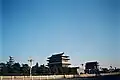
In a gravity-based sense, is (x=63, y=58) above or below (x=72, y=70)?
above

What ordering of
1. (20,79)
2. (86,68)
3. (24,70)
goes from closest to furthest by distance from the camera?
(20,79)
(24,70)
(86,68)

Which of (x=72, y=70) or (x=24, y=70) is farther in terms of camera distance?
(x=72, y=70)

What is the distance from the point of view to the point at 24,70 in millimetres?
16516

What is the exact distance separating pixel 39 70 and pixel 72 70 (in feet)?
10.5

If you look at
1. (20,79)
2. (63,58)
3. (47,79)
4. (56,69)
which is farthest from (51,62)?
(20,79)

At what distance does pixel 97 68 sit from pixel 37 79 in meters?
13.1

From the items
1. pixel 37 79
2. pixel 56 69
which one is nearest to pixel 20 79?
pixel 37 79

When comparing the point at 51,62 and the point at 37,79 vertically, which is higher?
the point at 51,62

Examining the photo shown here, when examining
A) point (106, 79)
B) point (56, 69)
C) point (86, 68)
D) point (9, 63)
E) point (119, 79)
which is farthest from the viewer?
point (86, 68)

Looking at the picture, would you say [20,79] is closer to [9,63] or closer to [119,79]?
[119,79]

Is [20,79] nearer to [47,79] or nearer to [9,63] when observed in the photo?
[47,79]

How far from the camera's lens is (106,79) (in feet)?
29.2

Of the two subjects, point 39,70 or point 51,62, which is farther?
point 51,62

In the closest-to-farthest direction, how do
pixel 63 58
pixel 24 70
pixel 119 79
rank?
1. pixel 119 79
2. pixel 24 70
3. pixel 63 58
